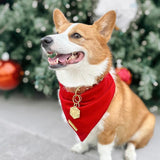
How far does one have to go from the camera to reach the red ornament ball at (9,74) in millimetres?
2457

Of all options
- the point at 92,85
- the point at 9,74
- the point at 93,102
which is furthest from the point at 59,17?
the point at 9,74

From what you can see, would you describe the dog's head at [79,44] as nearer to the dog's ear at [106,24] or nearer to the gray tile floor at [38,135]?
the dog's ear at [106,24]

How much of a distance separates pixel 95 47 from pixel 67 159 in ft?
3.58

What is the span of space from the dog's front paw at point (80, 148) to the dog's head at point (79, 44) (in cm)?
92

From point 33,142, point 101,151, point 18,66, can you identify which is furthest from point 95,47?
point 18,66

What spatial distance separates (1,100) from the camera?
2.96 meters

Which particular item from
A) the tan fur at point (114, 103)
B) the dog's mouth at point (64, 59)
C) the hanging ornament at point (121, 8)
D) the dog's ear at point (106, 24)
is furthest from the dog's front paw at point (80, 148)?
the hanging ornament at point (121, 8)

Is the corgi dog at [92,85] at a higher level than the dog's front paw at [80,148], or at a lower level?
higher

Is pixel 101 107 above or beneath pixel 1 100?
above

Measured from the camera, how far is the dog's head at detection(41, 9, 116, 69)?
4.44ft

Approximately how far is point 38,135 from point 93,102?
95 cm

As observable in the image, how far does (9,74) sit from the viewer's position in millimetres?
2465

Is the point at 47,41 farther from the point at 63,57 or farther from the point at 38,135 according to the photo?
the point at 38,135

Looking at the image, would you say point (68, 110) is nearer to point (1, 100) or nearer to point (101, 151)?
point (101, 151)
